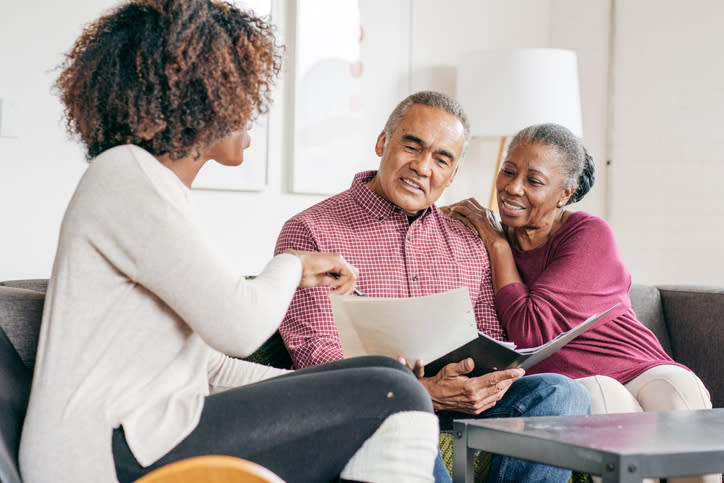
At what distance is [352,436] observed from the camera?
1.17 m

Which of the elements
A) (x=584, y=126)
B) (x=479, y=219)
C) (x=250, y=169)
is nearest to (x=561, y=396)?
(x=479, y=219)

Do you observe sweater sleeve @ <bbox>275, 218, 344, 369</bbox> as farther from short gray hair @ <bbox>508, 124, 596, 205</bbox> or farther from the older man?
short gray hair @ <bbox>508, 124, 596, 205</bbox>

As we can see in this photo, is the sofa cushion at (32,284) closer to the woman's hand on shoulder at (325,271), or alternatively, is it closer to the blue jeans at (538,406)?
the woman's hand on shoulder at (325,271)

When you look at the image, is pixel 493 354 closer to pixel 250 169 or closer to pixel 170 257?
pixel 170 257

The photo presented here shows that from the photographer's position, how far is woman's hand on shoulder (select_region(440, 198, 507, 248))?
2277 millimetres

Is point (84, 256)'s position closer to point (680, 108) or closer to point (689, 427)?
point (689, 427)

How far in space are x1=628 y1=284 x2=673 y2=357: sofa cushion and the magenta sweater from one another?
43cm

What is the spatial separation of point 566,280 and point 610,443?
0.87 metres

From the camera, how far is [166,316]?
1.18 m

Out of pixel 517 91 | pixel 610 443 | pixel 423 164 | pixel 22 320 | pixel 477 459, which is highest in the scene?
pixel 517 91

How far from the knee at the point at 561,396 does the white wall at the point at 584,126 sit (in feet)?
4.98

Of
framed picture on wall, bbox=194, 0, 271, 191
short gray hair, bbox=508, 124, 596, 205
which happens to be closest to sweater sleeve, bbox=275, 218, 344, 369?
short gray hair, bbox=508, 124, 596, 205

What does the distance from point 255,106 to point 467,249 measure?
1.04m

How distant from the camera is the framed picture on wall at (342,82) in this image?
3.19 metres
